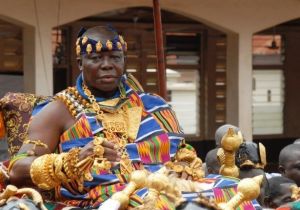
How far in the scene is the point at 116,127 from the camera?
3594 millimetres

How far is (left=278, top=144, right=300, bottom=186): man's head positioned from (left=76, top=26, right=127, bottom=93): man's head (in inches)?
54.4

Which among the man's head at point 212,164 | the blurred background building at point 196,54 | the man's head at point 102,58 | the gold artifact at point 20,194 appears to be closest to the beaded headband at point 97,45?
the man's head at point 102,58

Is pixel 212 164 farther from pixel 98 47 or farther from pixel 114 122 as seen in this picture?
pixel 98 47

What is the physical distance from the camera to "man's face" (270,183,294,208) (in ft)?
14.4

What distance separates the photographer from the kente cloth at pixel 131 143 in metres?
3.42

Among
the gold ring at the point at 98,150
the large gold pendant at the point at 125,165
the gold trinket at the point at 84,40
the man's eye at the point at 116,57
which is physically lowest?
the large gold pendant at the point at 125,165

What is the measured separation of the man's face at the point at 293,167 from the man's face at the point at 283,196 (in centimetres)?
9

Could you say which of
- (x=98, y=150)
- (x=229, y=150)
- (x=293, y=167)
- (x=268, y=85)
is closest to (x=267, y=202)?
(x=293, y=167)

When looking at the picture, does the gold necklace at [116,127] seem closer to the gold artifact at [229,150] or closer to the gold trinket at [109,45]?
the gold trinket at [109,45]

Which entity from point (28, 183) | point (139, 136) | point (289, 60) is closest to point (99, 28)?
point (139, 136)

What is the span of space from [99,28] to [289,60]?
1027 centimetres

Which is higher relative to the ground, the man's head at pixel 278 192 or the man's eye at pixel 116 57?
the man's eye at pixel 116 57

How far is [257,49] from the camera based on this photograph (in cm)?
1337

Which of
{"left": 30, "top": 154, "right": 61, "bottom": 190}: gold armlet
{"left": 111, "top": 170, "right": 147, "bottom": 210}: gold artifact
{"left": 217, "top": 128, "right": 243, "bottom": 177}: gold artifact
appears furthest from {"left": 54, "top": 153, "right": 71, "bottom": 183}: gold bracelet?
{"left": 217, "top": 128, "right": 243, "bottom": 177}: gold artifact
